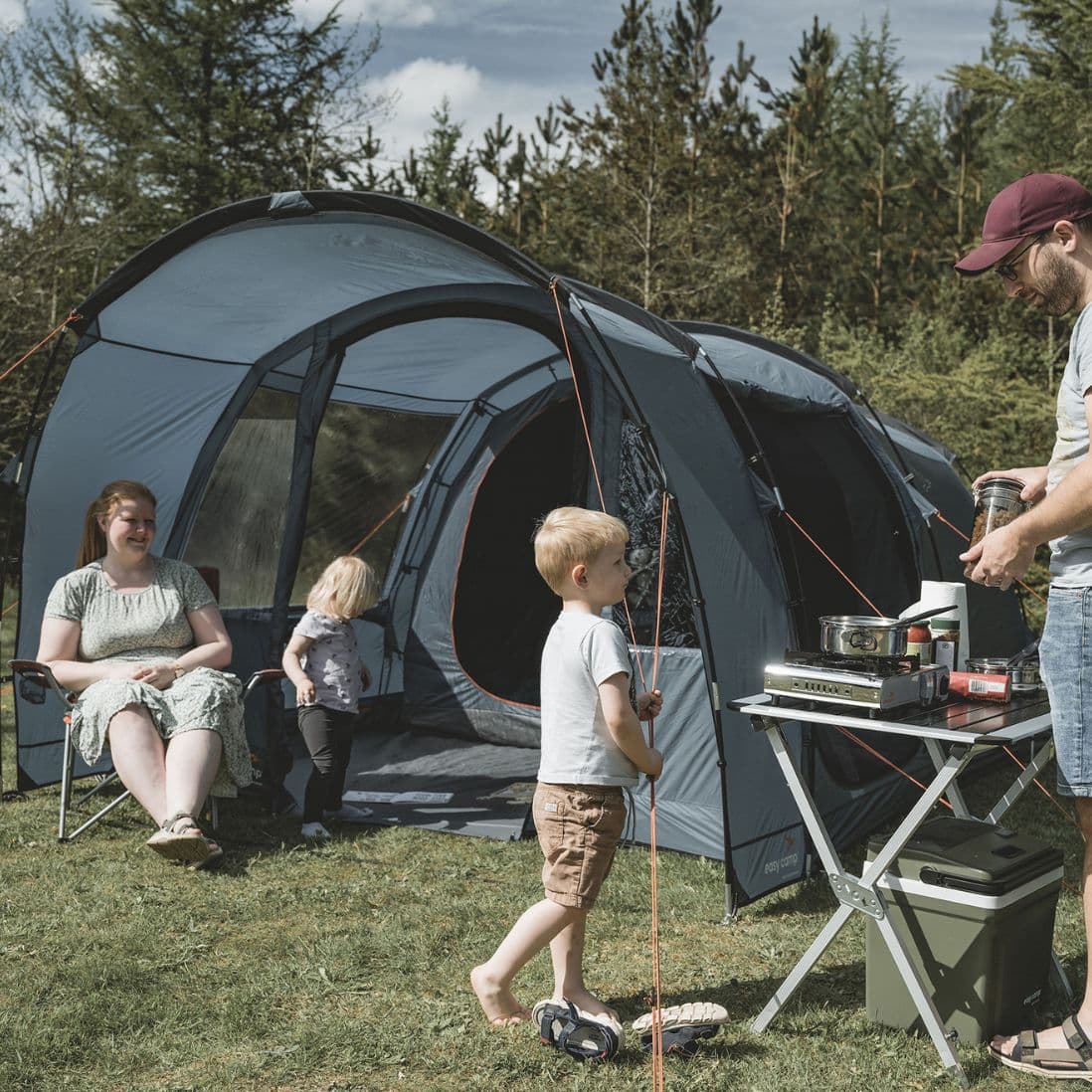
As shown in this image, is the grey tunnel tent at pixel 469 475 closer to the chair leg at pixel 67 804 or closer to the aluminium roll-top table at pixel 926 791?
the chair leg at pixel 67 804

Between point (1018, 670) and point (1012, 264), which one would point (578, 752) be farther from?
point (1012, 264)

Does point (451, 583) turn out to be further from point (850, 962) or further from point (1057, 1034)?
point (1057, 1034)

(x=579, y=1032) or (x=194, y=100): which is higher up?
(x=194, y=100)

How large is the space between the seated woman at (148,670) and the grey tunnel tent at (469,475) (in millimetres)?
540

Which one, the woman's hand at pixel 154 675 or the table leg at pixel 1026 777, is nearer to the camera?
the table leg at pixel 1026 777

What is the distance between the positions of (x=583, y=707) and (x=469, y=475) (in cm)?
345

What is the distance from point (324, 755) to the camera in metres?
4.38

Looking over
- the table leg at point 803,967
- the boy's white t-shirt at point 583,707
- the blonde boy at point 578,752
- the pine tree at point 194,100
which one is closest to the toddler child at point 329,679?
the blonde boy at point 578,752

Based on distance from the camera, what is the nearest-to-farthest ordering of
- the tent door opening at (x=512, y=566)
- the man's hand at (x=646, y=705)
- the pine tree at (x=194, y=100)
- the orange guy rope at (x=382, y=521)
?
the man's hand at (x=646, y=705) < the tent door opening at (x=512, y=566) < the orange guy rope at (x=382, y=521) < the pine tree at (x=194, y=100)

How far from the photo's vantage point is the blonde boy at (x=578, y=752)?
260 centimetres

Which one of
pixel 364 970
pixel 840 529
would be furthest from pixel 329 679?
pixel 840 529

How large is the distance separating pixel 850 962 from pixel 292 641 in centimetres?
237

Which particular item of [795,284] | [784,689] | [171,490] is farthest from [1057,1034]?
[795,284]

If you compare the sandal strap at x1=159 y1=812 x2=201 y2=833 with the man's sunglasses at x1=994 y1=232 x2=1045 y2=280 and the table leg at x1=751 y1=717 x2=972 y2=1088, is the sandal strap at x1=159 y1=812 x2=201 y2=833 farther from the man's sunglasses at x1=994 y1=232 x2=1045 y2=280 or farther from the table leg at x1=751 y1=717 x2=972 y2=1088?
the man's sunglasses at x1=994 y1=232 x2=1045 y2=280
